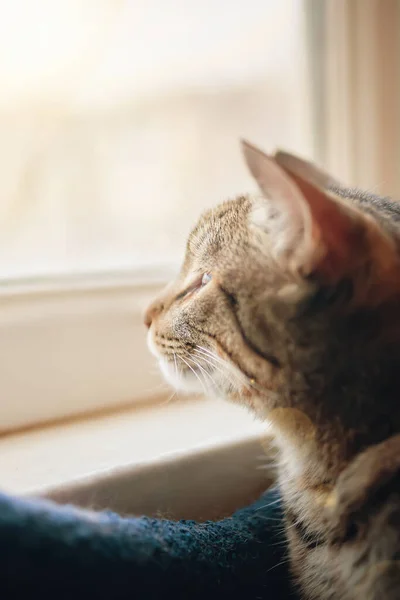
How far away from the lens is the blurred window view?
822 mm

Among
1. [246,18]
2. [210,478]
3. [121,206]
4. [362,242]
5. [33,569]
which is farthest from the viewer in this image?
[246,18]

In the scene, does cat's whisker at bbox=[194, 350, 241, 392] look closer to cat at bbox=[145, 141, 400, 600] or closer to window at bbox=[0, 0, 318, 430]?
cat at bbox=[145, 141, 400, 600]

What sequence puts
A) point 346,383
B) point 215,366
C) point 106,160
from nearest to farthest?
1. point 346,383
2. point 215,366
3. point 106,160

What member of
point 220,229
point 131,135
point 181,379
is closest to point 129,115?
point 131,135

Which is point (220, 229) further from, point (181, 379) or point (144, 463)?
point (144, 463)

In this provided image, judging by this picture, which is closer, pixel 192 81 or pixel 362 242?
pixel 362 242

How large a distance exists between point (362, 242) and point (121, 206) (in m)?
0.52

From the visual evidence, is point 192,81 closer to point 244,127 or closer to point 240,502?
point 244,127

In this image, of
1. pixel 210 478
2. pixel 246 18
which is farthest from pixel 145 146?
pixel 210 478

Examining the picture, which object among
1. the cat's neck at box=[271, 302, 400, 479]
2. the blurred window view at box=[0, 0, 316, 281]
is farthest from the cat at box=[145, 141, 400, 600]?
the blurred window view at box=[0, 0, 316, 281]

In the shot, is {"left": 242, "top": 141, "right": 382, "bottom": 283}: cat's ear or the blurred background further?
the blurred background

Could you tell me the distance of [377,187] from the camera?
1.08 m

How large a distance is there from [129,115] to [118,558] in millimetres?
708

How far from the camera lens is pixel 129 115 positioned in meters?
0.91
